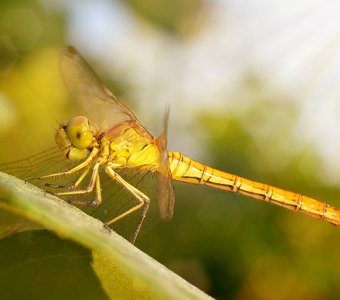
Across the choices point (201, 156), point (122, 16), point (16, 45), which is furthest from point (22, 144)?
point (122, 16)

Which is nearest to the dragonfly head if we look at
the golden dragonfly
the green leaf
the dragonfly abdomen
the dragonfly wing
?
the golden dragonfly

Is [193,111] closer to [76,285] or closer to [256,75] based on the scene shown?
[256,75]

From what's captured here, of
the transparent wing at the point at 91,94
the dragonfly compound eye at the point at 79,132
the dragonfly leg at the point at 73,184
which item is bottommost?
the dragonfly leg at the point at 73,184

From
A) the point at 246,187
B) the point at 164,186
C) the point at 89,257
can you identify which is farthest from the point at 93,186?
A: the point at 89,257

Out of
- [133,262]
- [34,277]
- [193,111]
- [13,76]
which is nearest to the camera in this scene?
[133,262]

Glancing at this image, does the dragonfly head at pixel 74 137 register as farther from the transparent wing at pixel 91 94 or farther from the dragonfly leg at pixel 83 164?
the transparent wing at pixel 91 94

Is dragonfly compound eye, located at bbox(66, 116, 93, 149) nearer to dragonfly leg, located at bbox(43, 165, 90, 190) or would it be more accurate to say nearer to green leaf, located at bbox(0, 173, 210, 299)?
dragonfly leg, located at bbox(43, 165, 90, 190)

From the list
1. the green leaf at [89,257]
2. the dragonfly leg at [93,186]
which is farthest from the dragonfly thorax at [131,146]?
the green leaf at [89,257]
